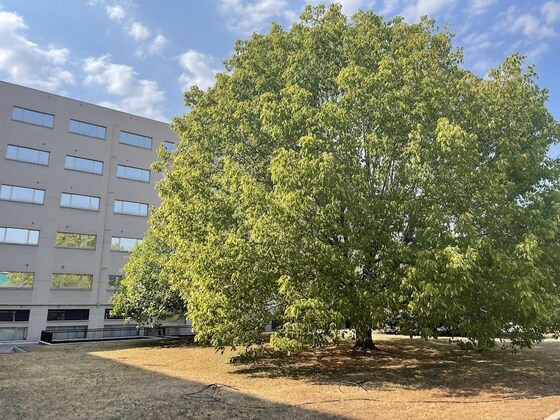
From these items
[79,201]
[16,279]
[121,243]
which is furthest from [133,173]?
[16,279]

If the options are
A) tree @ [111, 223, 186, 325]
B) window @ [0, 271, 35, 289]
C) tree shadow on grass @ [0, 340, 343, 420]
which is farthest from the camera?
window @ [0, 271, 35, 289]

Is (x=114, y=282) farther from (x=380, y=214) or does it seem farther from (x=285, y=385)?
(x=380, y=214)

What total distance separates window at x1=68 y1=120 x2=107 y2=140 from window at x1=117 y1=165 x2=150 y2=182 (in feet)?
10.9

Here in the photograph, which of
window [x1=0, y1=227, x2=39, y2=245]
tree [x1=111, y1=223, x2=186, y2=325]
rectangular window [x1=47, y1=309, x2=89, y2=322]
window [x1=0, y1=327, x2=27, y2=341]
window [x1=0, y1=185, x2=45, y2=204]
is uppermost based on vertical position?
window [x1=0, y1=185, x2=45, y2=204]

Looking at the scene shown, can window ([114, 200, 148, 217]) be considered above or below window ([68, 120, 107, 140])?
below

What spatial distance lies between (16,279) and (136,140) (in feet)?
53.0

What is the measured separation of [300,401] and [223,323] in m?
4.12

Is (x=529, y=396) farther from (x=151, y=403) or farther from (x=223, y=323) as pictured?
(x=151, y=403)

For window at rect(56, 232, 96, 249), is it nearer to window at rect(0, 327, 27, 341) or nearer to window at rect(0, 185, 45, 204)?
window at rect(0, 185, 45, 204)

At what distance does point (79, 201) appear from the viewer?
37.8 meters

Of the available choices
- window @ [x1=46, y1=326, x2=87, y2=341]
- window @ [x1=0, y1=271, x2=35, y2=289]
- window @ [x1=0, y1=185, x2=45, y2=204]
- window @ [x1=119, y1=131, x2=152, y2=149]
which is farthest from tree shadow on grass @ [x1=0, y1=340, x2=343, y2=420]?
window @ [x1=119, y1=131, x2=152, y2=149]

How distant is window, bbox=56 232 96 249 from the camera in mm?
36469

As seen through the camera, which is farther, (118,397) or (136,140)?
(136,140)

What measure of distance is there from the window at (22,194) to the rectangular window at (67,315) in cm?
924
